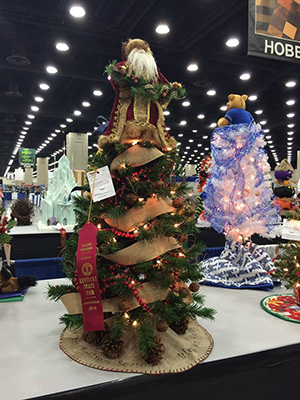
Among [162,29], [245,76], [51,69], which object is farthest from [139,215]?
[245,76]

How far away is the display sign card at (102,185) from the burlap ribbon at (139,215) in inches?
5.2

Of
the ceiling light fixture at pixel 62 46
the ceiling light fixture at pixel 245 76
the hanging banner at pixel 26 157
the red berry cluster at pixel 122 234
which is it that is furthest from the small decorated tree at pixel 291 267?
the hanging banner at pixel 26 157

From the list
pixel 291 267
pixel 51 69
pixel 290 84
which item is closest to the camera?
pixel 291 267

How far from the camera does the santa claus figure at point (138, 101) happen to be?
1618 mm

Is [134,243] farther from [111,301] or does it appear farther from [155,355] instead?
[155,355]

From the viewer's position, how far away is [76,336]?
1646 millimetres

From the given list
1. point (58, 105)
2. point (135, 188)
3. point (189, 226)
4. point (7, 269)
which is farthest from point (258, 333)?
point (58, 105)

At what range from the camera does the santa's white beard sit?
1.67 m

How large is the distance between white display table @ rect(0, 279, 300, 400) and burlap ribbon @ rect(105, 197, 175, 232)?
2.00 feet

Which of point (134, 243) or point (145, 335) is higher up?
point (134, 243)

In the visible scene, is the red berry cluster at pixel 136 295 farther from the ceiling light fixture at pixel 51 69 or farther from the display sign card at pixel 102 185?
the ceiling light fixture at pixel 51 69

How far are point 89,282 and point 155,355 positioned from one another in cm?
41

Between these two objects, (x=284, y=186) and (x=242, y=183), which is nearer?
(x=242, y=183)

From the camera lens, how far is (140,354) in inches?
56.1
